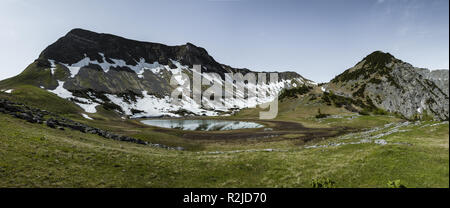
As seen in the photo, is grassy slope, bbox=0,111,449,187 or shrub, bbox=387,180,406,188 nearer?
shrub, bbox=387,180,406,188

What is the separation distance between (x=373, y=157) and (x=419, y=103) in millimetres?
189832

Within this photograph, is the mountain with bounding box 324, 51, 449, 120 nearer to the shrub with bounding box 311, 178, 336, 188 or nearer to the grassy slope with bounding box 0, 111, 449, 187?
the grassy slope with bounding box 0, 111, 449, 187

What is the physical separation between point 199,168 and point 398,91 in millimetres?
189299

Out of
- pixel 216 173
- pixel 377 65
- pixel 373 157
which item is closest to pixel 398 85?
pixel 377 65

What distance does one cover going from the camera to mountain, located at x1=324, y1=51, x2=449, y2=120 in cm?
14825

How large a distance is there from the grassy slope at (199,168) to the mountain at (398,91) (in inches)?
6046

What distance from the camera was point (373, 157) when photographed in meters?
19.4

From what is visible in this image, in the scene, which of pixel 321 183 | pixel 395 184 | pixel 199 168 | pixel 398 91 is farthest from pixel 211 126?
pixel 398 91

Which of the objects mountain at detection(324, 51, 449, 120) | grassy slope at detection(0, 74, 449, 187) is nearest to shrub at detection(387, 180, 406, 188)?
grassy slope at detection(0, 74, 449, 187)

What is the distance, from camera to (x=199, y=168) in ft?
70.4

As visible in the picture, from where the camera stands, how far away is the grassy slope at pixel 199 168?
14.4 metres

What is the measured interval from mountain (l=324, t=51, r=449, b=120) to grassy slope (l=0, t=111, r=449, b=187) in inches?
6046

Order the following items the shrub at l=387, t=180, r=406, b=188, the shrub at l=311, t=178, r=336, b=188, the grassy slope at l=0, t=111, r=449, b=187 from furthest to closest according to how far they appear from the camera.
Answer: the shrub at l=311, t=178, r=336, b=188 < the grassy slope at l=0, t=111, r=449, b=187 < the shrub at l=387, t=180, r=406, b=188
